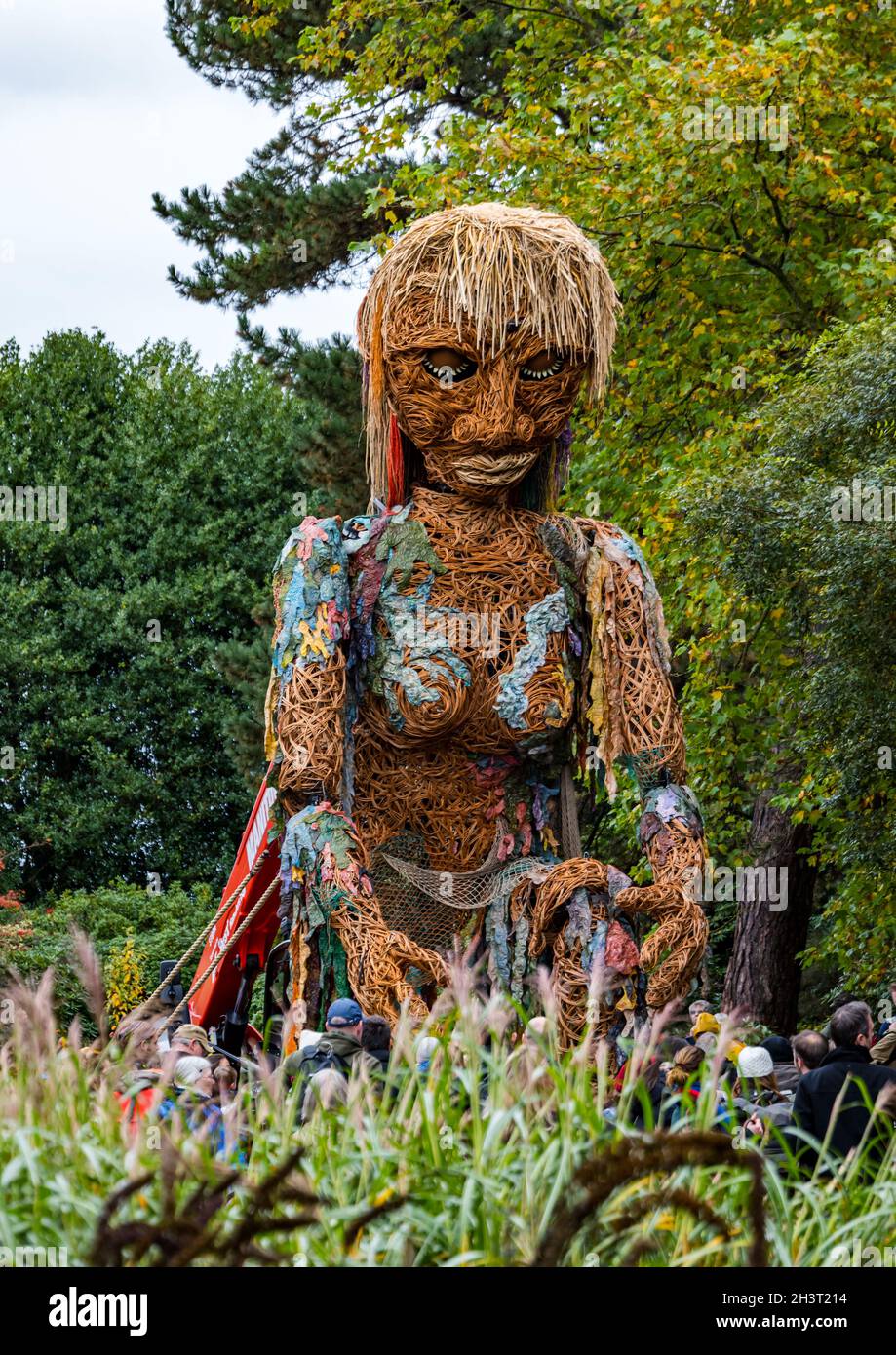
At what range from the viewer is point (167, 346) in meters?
30.3

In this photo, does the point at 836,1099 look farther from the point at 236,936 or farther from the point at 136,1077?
the point at 236,936

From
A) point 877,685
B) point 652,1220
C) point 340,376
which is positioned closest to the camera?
point 652,1220

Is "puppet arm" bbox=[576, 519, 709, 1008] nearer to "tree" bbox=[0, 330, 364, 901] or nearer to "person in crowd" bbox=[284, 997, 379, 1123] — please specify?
"person in crowd" bbox=[284, 997, 379, 1123]

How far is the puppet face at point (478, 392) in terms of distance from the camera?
738cm

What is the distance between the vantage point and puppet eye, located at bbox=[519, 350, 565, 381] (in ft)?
24.4

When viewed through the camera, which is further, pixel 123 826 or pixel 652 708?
pixel 123 826

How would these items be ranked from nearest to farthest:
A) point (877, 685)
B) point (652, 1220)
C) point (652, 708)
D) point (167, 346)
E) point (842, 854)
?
1. point (652, 1220)
2. point (652, 708)
3. point (877, 685)
4. point (842, 854)
5. point (167, 346)

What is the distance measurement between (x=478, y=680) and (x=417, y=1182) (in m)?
3.48

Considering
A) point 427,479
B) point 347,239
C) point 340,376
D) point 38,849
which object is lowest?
point 38,849

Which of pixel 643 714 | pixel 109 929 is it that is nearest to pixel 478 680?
pixel 643 714

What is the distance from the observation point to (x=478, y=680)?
746 cm

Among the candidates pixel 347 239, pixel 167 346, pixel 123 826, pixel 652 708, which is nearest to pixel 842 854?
pixel 652 708

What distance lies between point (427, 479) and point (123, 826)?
18.8 meters

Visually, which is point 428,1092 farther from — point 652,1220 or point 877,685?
point 877,685
